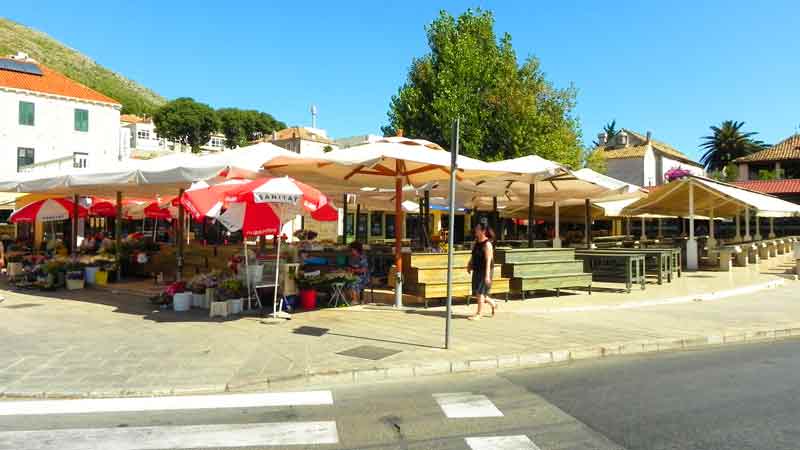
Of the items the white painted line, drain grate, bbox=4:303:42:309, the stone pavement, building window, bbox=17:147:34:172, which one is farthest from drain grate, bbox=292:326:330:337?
building window, bbox=17:147:34:172

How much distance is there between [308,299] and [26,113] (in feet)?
117

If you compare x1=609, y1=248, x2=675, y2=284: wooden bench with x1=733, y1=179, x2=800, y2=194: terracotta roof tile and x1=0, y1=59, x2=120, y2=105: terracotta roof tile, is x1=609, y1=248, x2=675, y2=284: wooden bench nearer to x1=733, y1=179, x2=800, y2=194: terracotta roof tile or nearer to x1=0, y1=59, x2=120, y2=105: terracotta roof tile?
x1=733, y1=179, x2=800, y2=194: terracotta roof tile

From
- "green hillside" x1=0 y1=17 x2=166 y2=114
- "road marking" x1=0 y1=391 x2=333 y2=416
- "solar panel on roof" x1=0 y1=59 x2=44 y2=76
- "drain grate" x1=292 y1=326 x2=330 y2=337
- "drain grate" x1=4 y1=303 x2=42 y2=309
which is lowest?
"road marking" x1=0 y1=391 x2=333 y2=416

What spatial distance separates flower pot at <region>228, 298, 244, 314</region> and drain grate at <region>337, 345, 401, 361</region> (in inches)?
133

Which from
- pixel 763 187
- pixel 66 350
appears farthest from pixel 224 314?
pixel 763 187

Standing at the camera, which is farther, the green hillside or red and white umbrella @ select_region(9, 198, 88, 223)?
the green hillside

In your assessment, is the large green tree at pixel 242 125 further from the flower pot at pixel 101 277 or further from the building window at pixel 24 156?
the flower pot at pixel 101 277

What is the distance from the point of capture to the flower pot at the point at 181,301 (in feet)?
33.1

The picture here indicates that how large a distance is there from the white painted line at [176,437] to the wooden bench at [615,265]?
409 inches

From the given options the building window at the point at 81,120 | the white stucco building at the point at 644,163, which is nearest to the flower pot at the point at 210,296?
the building window at the point at 81,120

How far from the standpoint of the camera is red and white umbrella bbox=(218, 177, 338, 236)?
8.89 metres

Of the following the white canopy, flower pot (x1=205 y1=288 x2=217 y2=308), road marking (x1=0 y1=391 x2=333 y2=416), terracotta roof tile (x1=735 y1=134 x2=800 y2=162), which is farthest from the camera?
terracotta roof tile (x1=735 y1=134 x2=800 y2=162)

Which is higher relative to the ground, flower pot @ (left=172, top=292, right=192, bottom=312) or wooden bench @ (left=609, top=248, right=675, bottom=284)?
wooden bench @ (left=609, top=248, right=675, bottom=284)

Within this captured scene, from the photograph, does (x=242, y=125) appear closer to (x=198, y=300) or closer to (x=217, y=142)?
(x=217, y=142)
